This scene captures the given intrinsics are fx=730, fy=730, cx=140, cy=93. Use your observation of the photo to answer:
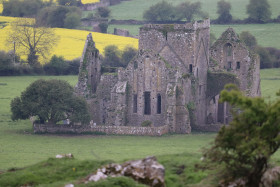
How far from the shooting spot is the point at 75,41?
10650 centimetres

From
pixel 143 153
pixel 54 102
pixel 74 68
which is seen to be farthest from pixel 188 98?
pixel 74 68

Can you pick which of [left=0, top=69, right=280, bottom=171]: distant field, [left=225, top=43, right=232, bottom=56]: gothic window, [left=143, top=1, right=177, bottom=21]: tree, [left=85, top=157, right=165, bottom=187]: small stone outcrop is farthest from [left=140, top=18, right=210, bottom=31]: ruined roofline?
[left=143, top=1, right=177, bottom=21]: tree

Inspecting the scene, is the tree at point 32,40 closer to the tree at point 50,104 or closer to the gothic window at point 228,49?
the gothic window at point 228,49

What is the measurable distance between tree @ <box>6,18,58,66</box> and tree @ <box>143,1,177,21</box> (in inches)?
1166

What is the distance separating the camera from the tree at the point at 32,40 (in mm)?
95425

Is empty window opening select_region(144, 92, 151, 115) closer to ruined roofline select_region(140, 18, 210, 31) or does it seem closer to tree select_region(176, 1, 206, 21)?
ruined roofline select_region(140, 18, 210, 31)

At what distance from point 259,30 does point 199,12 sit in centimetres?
1624

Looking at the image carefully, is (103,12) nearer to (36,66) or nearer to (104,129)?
(36,66)

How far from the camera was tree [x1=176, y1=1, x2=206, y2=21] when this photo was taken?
423 ft

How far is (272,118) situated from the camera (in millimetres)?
30125

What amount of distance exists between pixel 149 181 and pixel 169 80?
103ft

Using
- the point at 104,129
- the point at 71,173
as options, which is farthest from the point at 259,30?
the point at 71,173

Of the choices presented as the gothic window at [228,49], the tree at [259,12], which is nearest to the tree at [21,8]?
the tree at [259,12]

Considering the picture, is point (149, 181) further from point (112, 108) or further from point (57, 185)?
point (112, 108)
